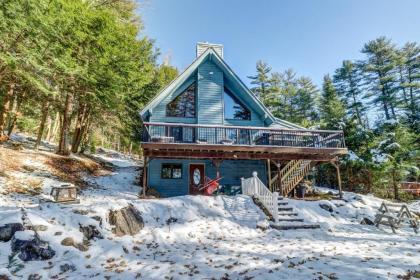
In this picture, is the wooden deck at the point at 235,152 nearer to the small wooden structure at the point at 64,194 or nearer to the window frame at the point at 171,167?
the window frame at the point at 171,167

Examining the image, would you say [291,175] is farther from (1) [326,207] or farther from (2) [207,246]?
(2) [207,246]

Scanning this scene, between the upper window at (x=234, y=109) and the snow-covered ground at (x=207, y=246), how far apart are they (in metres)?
7.01

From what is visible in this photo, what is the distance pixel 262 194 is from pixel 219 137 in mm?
5095

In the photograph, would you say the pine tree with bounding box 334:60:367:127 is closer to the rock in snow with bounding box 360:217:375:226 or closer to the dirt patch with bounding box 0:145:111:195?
the rock in snow with bounding box 360:217:375:226

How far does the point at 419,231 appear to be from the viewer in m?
10.7

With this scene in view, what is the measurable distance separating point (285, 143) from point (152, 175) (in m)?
8.51

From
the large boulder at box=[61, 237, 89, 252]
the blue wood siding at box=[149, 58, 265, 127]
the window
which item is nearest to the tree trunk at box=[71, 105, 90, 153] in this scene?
the blue wood siding at box=[149, 58, 265, 127]

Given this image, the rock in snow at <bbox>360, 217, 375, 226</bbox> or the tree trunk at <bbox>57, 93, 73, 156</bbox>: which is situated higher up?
the tree trunk at <bbox>57, 93, 73, 156</bbox>

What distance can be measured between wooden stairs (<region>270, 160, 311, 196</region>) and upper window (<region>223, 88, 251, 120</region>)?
4313 mm

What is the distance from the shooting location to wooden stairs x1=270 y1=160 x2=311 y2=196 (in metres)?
15.5

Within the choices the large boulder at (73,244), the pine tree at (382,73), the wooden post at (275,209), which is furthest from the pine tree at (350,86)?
the large boulder at (73,244)

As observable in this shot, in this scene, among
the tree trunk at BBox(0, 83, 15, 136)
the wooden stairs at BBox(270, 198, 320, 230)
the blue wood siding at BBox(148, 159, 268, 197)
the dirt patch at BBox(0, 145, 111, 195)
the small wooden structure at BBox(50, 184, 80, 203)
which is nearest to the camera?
the small wooden structure at BBox(50, 184, 80, 203)

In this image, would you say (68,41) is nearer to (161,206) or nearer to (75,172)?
(75,172)

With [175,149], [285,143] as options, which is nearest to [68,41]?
[175,149]
